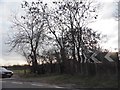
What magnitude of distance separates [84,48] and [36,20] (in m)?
6.87

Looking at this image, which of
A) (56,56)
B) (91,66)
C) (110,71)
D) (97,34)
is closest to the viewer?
(110,71)

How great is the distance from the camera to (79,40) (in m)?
42.2

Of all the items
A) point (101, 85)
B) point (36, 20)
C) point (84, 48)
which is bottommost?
point (101, 85)

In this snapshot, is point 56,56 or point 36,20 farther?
point 56,56

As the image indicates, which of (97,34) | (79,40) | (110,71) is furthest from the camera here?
(97,34)

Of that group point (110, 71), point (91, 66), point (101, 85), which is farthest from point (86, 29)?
point (101, 85)

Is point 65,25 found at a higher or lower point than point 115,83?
higher

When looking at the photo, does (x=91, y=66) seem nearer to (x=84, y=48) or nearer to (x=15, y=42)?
(x=84, y=48)

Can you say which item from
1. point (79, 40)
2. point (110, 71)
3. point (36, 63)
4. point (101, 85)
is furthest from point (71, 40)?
point (101, 85)

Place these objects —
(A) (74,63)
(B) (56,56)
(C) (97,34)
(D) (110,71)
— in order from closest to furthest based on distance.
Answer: (D) (110,71), (A) (74,63), (C) (97,34), (B) (56,56)

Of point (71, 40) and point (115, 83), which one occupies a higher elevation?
point (71, 40)

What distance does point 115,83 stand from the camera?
81.8ft

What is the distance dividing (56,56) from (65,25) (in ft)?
26.8

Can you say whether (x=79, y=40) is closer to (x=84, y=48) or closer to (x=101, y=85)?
(x=84, y=48)
